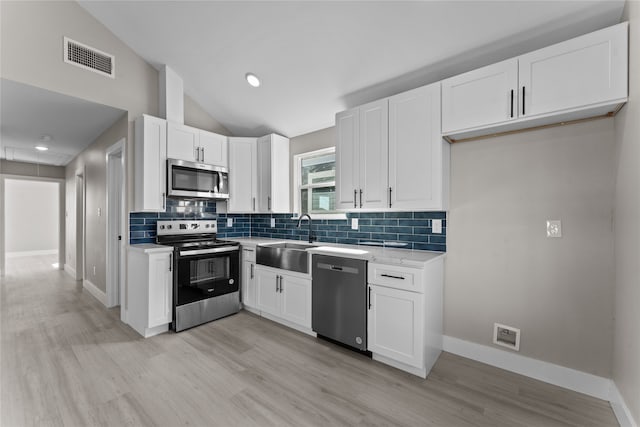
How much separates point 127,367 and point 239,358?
90 centimetres

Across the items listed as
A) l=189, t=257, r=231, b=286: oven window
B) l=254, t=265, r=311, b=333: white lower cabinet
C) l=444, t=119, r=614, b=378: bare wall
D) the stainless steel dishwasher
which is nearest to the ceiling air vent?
l=189, t=257, r=231, b=286: oven window

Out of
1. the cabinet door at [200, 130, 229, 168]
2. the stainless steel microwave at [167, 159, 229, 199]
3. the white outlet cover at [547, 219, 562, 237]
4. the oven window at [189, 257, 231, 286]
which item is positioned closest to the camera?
the white outlet cover at [547, 219, 562, 237]

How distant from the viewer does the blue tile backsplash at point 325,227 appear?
274 cm

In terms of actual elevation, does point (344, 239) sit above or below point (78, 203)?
below

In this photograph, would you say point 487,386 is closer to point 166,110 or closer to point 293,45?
point 293,45

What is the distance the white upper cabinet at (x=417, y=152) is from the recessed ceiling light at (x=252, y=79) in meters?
1.59

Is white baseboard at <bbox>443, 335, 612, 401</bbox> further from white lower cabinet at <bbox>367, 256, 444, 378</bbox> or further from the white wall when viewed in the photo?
the white wall

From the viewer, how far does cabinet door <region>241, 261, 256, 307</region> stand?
3418 millimetres

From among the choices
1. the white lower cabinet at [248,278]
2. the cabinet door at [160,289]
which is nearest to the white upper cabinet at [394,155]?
the white lower cabinet at [248,278]

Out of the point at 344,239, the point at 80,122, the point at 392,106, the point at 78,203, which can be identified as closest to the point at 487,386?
the point at 344,239

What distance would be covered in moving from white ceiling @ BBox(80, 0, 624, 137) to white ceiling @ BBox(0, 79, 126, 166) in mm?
942

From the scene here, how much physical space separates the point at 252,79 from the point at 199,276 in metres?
2.36

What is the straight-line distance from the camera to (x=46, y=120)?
3506 mm

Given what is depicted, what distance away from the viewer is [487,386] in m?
2.03
